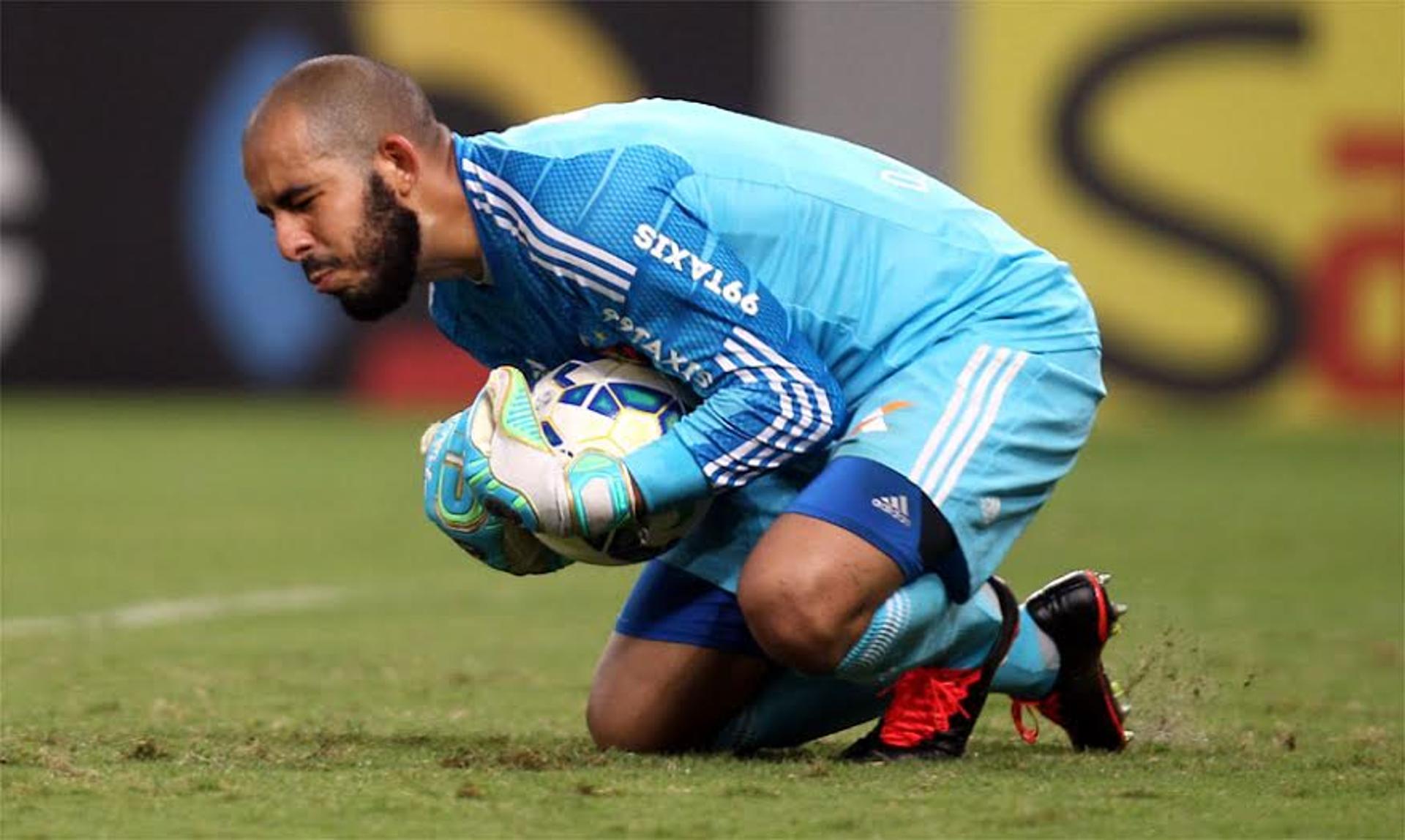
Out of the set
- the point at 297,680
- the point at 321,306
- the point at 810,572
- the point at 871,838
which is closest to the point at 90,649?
the point at 297,680

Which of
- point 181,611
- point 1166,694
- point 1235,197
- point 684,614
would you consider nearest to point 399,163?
point 684,614

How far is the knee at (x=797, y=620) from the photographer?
456 cm

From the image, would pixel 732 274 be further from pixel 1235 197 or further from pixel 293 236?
pixel 1235 197

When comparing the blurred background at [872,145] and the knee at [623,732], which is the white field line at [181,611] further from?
the blurred background at [872,145]

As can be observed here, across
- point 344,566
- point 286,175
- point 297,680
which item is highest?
point 286,175

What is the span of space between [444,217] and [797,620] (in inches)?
37.2

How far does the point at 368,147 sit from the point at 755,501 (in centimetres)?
107

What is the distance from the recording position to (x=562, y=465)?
15.1 ft

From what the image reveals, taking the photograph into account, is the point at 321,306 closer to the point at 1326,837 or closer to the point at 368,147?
the point at 368,147

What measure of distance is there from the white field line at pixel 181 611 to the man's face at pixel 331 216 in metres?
2.58

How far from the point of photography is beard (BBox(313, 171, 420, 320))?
4570 mm

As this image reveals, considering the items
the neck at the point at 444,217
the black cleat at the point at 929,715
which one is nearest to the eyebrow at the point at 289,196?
the neck at the point at 444,217

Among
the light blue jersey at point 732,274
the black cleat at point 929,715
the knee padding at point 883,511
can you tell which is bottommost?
the black cleat at point 929,715

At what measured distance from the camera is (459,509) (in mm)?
4820
